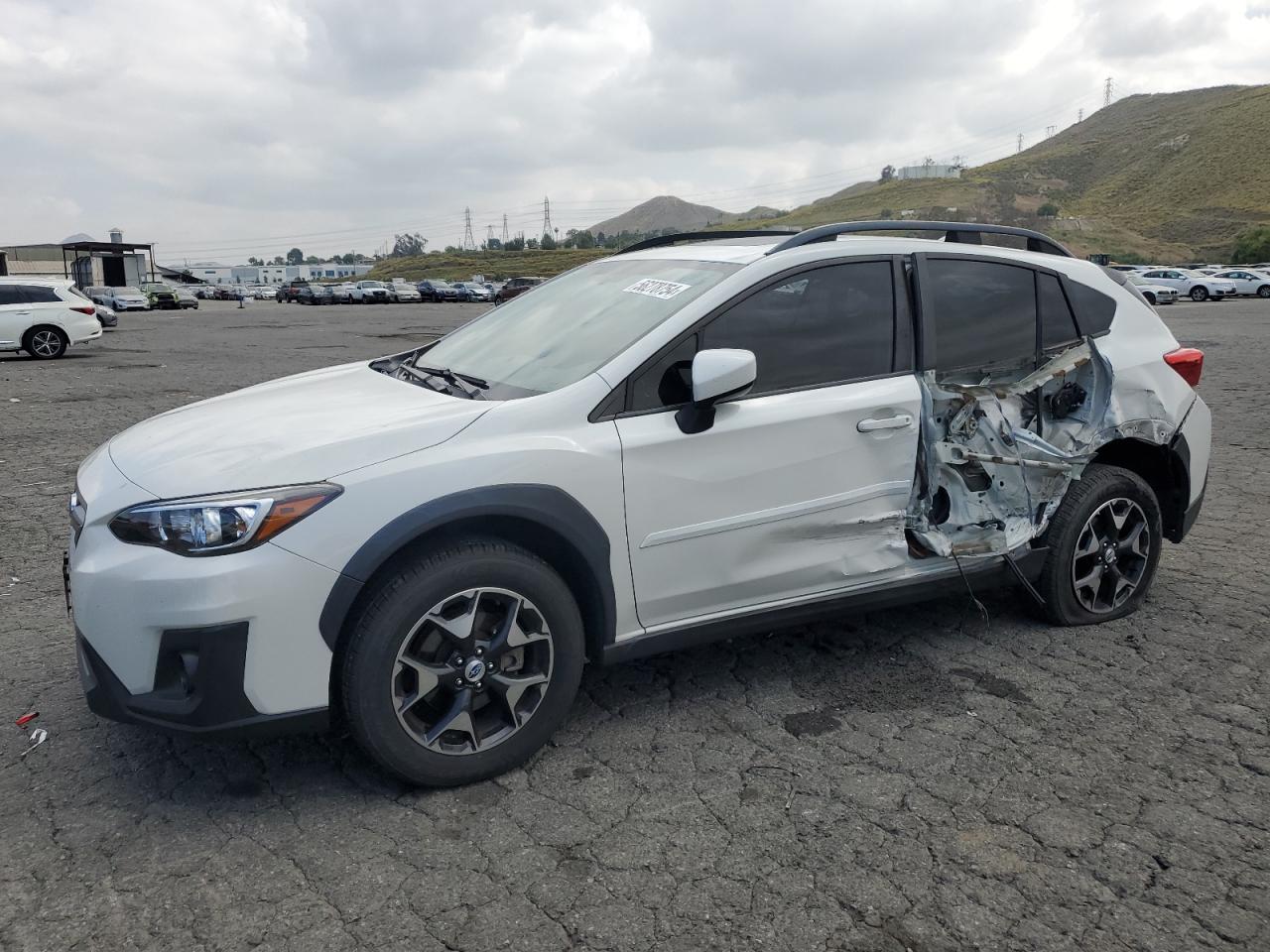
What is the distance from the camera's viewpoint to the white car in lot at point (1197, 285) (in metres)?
43.0

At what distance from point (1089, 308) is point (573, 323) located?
2318 mm

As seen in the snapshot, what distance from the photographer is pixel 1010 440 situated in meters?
4.27

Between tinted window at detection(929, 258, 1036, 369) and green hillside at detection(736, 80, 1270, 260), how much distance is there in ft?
289

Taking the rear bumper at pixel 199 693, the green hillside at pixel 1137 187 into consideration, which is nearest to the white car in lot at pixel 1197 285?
the rear bumper at pixel 199 693

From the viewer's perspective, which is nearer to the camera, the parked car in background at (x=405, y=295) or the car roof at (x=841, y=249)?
the car roof at (x=841, y=249)

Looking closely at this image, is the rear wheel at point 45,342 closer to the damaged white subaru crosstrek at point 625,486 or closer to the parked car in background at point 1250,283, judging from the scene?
the damaged white subaru crosstrek at point 625,486

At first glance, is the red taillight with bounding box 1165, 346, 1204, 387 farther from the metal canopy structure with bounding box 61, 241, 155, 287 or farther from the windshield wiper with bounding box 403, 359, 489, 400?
the metal canopy structure with bounding box 61, 241, 155, 287

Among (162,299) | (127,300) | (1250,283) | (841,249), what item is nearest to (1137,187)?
(1250,283)

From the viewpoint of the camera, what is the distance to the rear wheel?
19781 millimetres

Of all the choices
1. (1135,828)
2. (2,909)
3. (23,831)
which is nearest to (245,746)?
(23,831)

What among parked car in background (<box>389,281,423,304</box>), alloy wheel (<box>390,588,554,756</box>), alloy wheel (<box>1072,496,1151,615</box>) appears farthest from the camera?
parked car in background (<box>389,281,423,304</box>)

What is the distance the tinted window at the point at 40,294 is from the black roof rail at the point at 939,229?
788 inches

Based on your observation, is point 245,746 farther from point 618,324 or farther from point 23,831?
point 618,324

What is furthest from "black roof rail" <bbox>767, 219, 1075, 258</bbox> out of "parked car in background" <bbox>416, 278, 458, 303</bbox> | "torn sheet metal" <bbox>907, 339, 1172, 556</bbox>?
"parked car in background" <bbox>416, 278, 458, 303</bbox>
